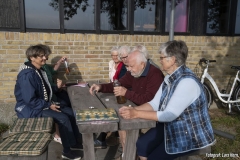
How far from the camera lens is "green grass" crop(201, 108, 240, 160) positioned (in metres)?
3.36

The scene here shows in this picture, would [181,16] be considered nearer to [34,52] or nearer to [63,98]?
[63,98]

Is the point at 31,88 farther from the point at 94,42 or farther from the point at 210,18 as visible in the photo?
the point at 210,18

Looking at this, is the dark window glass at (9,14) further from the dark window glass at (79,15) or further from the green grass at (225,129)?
the green grass at (225,129)

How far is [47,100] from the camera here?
320 centimetres

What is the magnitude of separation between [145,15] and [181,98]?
3.30 m

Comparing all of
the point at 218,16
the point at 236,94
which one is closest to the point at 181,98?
the point at 236,94

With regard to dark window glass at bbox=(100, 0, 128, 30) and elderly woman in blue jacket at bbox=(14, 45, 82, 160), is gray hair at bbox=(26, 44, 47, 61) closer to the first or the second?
elderly woman in blue jacket at bbox=(14, 45, 82, 160)

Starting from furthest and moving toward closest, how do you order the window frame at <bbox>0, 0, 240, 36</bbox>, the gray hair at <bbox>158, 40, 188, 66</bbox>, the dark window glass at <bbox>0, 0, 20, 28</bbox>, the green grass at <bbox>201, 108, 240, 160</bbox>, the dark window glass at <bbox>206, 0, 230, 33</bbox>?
the dark window glass at <bbox>206, 0, 230, 33</bbox> < the window frame at <bbox>0, 0, 240, 36</bbox> < the dark window glass at <bbox>0, 0, 20, 28</bbox> < the green grass at <bbox>201, 108, 240, 160</bbox> < the gray hair at <bbox>158, 40, 188, 66</bbox>

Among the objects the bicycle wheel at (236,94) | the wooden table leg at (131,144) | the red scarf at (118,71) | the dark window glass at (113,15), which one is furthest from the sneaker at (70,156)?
the bicycle wheel at (236,94)

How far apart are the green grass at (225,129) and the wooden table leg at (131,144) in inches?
51.2

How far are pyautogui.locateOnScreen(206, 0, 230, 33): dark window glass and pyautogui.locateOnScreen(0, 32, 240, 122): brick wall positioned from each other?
0.27 metres

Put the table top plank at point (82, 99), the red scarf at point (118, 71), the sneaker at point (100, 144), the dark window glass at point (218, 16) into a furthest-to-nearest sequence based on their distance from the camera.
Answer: the dark window glass at point (218, 16)
the red scarf at point (118, 71)
the sneaker at point (100, 144)
the table top plank at point (82, 99)

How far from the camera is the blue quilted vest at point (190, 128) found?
208 cm

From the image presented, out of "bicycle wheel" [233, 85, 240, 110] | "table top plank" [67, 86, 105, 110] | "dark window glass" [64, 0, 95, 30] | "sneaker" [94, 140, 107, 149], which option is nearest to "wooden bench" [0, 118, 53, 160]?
"table top plank" [67, 86, 105, 110]
